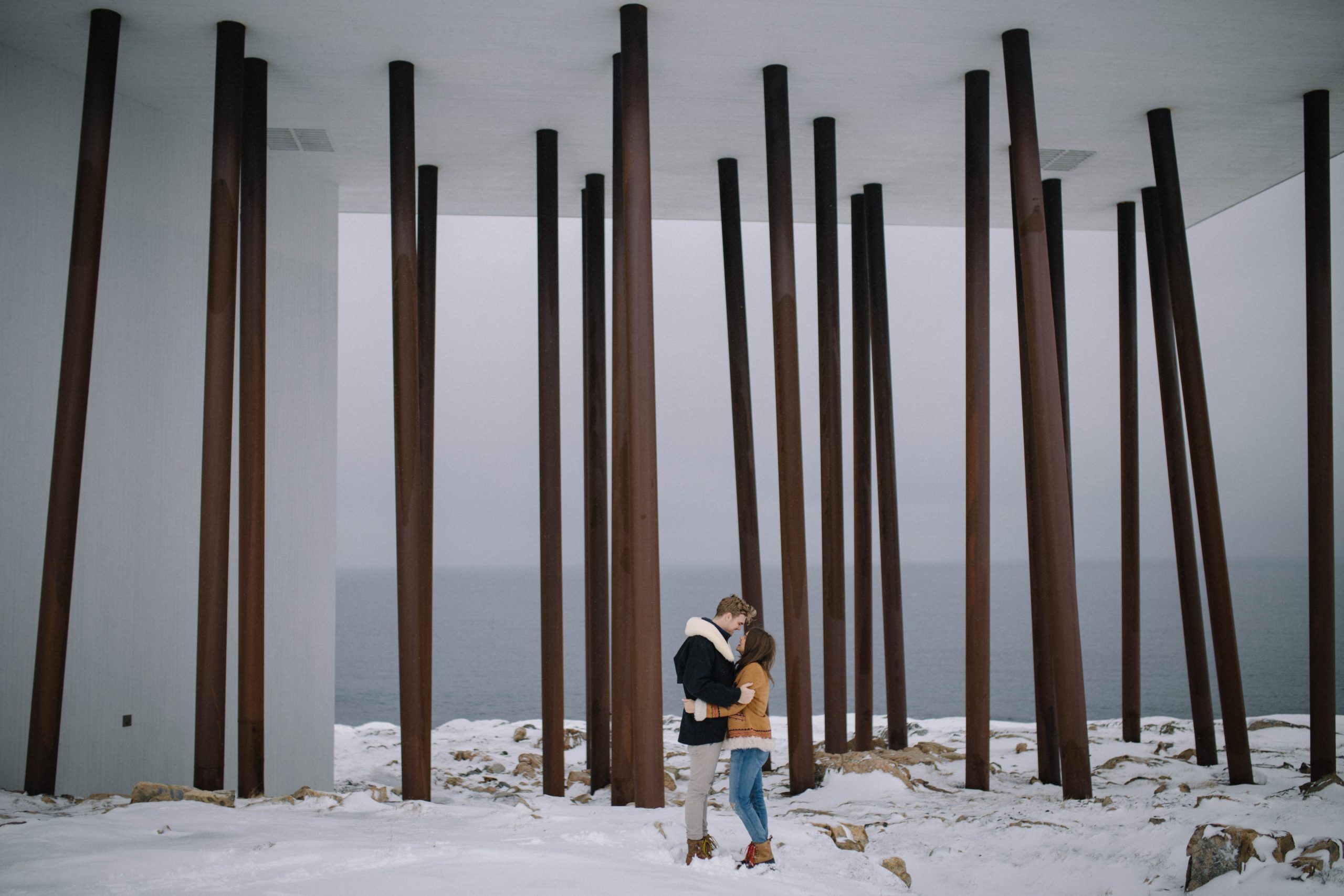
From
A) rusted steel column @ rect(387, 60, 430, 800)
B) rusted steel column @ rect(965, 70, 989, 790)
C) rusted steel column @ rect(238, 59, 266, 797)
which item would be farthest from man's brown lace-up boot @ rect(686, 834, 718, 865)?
rusted steel column @ rect(238, 59, 266, 797)

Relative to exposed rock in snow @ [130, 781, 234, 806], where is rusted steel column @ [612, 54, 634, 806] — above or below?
above

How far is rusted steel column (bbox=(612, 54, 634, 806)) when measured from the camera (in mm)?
7352

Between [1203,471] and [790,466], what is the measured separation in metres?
4.16

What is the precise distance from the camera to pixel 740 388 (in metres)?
9.97

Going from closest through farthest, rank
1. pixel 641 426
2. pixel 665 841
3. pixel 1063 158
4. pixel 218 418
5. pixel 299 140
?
1. pixel 665 841
2. pixel 641 426
3. pixel 218 418
4. pixel 299 140
5. pixel 1063 158

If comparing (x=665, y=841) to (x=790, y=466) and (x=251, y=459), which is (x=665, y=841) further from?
(x=251, y=459)

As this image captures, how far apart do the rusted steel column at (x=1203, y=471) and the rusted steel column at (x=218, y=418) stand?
8.35 m

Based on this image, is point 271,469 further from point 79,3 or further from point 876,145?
point 876,145

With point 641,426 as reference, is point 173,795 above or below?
below

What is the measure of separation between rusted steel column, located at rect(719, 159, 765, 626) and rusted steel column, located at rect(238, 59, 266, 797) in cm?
427

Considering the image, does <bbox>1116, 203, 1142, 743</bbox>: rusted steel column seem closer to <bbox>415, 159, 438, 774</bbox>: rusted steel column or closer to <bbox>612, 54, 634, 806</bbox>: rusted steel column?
<bbox>612, 54, 634, 806</bbox>: rusted steel column

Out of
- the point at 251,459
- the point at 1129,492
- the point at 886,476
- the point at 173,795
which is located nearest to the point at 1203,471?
the point at 1129,492

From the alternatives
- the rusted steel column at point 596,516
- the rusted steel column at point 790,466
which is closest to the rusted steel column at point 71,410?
the rusted steel column at point 596,516

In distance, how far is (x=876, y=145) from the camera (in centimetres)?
1046
